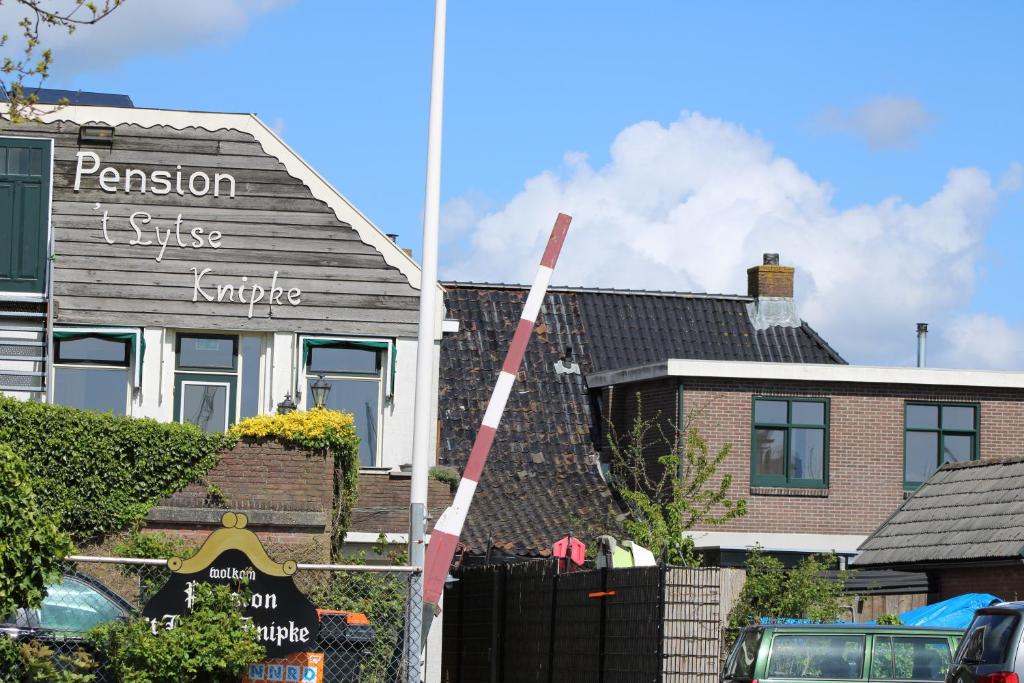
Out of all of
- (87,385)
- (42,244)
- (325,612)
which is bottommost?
(325,612)

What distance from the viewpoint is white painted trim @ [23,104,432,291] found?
83.7ft

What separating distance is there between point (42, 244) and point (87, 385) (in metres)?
3.64

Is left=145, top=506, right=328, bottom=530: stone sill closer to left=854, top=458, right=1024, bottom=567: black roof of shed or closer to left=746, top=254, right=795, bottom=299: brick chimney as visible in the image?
left=854, top=458, right=1024, bottom=567: black roof of shed

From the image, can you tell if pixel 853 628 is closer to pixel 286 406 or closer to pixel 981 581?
pixel 981 581

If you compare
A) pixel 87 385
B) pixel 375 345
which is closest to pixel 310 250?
pixel 375 345

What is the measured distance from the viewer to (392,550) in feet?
75.2

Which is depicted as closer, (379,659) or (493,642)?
(379,659)

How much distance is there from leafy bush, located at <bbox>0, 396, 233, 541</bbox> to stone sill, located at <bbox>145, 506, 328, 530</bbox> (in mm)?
412

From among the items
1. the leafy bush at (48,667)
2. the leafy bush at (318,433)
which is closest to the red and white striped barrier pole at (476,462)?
the leafy bush at (48,667)

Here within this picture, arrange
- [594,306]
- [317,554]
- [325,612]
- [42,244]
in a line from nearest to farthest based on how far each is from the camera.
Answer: [325,612]
[317,554]
[42,244]
[594,306]

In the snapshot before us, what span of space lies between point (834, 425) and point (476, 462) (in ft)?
66.2

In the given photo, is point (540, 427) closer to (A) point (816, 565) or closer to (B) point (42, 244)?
(A) point (816, 565)

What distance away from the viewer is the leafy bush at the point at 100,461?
17875mm

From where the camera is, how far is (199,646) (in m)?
10.4
